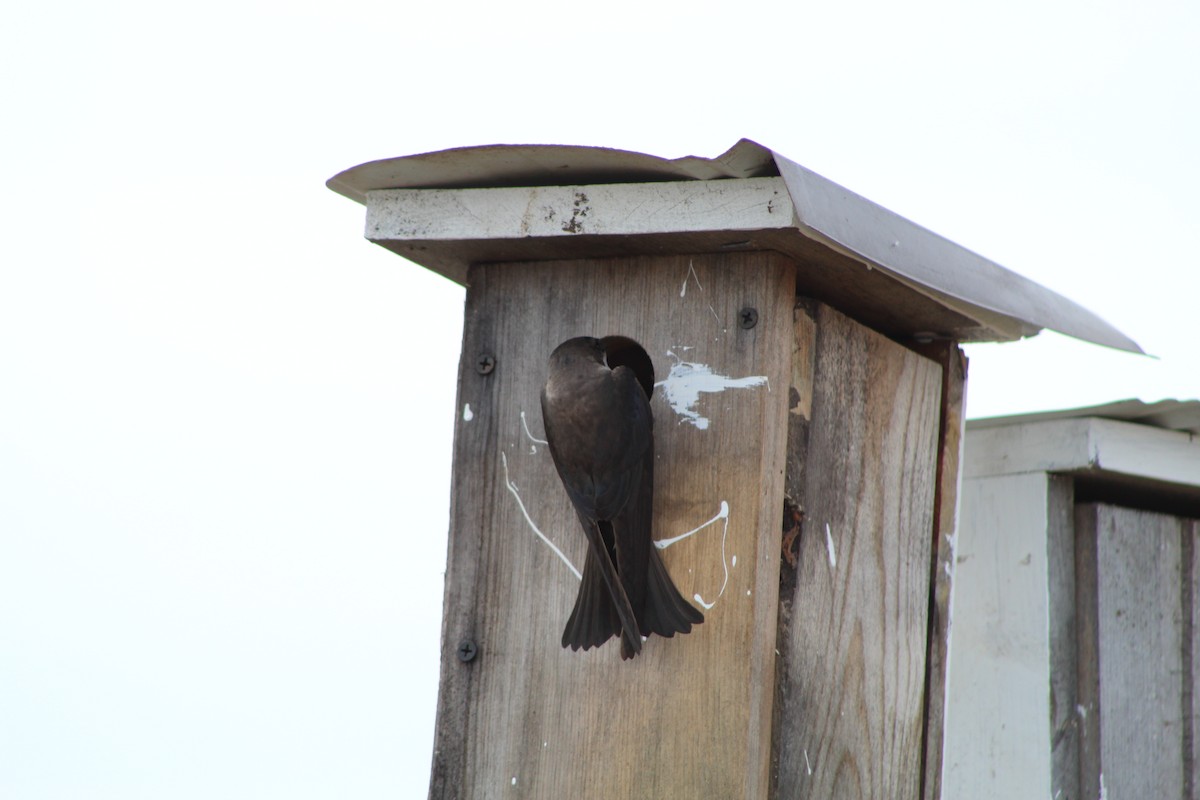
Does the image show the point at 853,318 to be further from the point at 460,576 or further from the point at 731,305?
the point at 460,576

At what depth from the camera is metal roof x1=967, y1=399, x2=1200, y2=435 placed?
3.45 metres

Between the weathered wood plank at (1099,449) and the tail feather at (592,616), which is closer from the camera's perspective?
the tail feather at (592,616)

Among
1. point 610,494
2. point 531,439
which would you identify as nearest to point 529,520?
point 531,439

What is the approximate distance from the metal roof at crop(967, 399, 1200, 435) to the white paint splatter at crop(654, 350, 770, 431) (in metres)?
1.15

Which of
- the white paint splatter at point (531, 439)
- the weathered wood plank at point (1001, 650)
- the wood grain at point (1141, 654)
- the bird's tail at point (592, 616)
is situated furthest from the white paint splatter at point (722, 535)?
the wood grain at point (1141, 654)

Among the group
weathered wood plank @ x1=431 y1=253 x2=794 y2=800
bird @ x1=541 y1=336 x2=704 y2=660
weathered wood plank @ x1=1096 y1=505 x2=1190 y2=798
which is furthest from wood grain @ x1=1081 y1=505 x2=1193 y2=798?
bird @ x1=541 y1=336 x2=704 y2=660

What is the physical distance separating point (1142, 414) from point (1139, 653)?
49 cm

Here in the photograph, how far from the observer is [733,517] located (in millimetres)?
2566

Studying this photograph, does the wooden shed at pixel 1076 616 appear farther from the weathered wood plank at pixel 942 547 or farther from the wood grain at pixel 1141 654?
the weathered wood plank at pixel 942 547

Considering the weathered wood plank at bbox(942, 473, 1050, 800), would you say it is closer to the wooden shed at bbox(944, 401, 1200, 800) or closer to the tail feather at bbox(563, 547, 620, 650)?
the wooden shed at bbox(944, 401, 1200, 800)

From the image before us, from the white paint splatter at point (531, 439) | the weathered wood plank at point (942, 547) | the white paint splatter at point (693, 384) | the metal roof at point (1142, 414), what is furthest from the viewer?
the metal roof at point (1142, 414)

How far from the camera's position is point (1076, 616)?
11.7ft

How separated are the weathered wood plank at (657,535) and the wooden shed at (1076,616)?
1.14 metres

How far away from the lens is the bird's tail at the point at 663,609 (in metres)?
2.54
